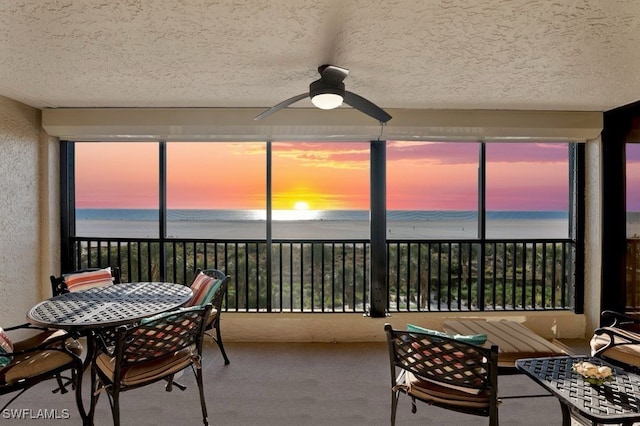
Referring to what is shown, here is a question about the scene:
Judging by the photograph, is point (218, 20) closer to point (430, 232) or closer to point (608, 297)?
point (608, 297)

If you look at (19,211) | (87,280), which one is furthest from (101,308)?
(19,211)

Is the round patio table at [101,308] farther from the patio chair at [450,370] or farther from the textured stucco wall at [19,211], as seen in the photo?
the patio chair at [450,370]

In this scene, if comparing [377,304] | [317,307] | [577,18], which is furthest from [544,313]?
[577,18]

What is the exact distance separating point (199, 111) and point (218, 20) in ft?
6.15

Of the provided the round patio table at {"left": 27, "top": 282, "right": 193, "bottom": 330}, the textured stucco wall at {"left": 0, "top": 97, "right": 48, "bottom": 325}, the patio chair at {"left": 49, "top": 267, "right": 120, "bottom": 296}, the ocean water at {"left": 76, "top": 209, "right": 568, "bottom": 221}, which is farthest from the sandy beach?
the round patio table at {"left": 27, "top": 282, "right": 193, "bottom": 330}

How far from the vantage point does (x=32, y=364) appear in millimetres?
2053

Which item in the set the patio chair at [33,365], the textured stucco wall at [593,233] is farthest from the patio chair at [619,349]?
the patio chair at [33,365]

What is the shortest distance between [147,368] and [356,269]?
2688 mm

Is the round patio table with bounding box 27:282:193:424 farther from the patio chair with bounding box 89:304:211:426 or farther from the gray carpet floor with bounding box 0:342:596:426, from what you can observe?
the gray carpet floor with bounding box 0:342:596:426

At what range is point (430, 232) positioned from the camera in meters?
6.61

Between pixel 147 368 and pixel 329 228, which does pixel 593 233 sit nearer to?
pixel 147 368

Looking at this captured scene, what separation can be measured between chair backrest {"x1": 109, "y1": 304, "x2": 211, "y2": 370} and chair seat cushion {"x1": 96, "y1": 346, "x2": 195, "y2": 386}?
0.20ft

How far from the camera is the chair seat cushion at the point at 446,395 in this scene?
5.71 ft

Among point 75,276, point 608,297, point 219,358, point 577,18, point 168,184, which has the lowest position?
point 219,358
